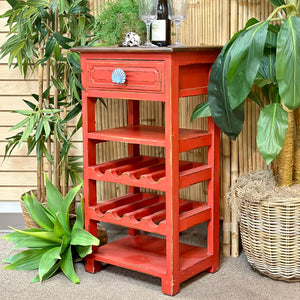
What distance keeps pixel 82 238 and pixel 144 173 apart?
1.31 feet

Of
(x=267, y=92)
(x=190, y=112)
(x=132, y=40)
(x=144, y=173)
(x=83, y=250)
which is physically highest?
(x=132, y=40)

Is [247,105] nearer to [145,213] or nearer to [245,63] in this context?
[245,63]

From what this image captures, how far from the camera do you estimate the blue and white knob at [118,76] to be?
2.32m

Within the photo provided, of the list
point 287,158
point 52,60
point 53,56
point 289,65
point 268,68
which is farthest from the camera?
point 52,60

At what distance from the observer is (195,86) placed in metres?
2.38

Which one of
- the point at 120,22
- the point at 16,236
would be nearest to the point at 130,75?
the point at 120,22

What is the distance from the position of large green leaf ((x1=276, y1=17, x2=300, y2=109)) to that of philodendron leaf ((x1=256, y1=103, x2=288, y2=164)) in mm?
148

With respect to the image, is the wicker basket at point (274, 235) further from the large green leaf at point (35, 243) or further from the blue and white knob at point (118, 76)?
the large green leaf at point (35, 243)

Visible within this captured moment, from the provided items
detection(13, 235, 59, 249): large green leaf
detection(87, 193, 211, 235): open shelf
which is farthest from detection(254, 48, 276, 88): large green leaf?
detection(13, 235, 59, 249): large green leaf

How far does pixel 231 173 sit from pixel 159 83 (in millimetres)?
697

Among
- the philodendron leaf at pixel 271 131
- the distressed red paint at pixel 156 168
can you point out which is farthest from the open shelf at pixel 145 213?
the philodendron leaf at pixel 271 131

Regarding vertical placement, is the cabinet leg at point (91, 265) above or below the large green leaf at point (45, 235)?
below

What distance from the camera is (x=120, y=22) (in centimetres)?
250

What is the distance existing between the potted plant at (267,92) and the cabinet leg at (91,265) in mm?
676
